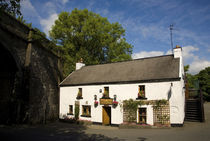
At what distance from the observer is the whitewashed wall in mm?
14023

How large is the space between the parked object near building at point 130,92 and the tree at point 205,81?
35287 mm

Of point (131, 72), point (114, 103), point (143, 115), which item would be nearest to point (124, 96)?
point (114, 103)

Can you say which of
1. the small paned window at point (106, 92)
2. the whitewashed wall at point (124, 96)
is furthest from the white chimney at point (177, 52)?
the small paned window at point (106, 92)

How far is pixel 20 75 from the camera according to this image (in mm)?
14945

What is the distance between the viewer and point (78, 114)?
19469 millimetres

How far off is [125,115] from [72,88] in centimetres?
823

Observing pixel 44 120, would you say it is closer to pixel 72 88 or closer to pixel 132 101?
pixel 72 88

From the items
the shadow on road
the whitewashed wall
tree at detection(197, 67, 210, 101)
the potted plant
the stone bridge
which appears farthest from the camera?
tree at detection(197, 67, 210, 101)

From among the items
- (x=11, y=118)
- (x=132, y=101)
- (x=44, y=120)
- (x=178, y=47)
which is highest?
(x=178, y=47)

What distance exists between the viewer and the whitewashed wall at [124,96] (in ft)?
46.0

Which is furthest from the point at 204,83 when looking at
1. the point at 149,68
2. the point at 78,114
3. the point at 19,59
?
the point at 19,59

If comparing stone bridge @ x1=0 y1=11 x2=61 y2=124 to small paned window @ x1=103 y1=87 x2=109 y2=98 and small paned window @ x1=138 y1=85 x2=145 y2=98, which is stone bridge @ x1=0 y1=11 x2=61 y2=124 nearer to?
small paned window @ x1=103 y1=87 x2=109 y2=98

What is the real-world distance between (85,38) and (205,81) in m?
40.1

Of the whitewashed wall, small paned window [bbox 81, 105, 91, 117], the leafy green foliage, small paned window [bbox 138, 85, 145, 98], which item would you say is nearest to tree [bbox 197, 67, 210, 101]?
the leafy green foliage
